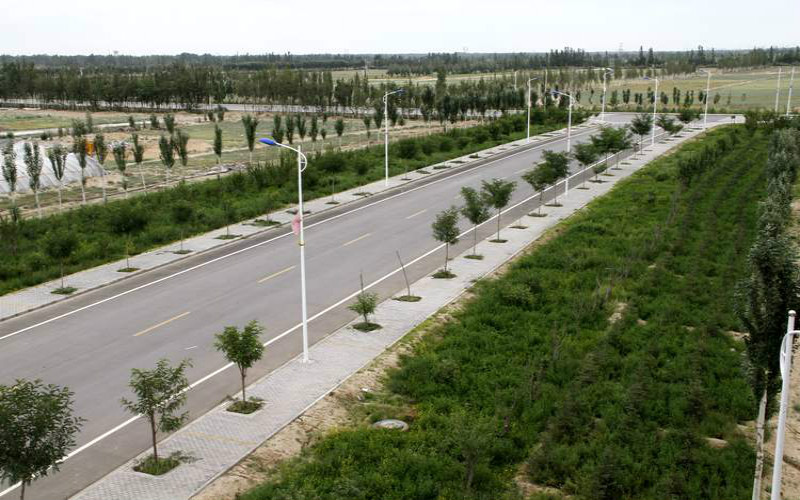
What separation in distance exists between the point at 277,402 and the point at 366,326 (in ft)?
17.8

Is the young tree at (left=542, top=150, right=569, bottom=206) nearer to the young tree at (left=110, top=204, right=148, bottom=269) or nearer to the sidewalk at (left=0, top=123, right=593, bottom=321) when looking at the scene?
the sidewalk at (left=0, top=123, right=593, bottom=321)

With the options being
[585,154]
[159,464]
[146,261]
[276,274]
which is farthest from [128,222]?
[585,154]

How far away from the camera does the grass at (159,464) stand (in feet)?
47.2

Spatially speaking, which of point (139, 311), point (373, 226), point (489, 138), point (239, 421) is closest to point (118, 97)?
point (489, 138)

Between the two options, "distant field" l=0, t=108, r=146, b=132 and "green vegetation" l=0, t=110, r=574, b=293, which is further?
A: "distant field" l=0, t=108, r=146, b=132

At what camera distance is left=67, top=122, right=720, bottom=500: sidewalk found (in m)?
14.0

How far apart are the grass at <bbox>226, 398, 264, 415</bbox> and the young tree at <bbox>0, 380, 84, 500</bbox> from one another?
500 cm

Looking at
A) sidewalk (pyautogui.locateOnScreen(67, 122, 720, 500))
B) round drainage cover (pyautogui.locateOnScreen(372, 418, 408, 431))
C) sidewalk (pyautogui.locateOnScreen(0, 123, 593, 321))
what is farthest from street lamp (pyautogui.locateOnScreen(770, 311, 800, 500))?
sidewalk (pyautogui.locateOnScreen(0, 123, 593, 321))

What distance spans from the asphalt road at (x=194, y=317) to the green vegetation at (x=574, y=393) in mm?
3851

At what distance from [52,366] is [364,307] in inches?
335

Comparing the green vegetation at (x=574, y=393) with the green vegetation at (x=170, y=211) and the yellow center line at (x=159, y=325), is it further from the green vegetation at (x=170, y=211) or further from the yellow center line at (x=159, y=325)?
the green vegetation at (x=170, y=211)

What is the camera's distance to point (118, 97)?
124 meters

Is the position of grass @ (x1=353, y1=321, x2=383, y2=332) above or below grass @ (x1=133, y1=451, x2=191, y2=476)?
above

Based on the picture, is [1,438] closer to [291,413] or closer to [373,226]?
[291,413]
